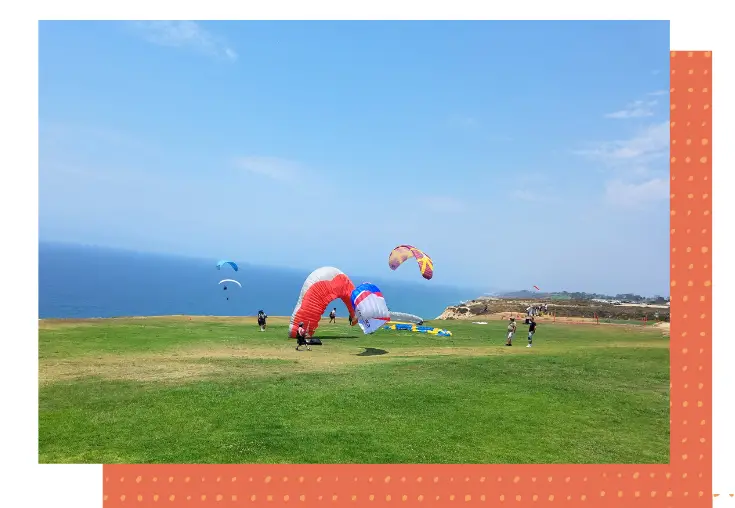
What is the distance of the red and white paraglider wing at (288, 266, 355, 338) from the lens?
23219 mm

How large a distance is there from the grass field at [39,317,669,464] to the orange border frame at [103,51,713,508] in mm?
371

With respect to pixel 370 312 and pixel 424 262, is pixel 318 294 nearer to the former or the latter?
pixel 370 312

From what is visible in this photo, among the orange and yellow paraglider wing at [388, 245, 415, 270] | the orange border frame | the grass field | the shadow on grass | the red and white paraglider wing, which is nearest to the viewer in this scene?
the orange border frame

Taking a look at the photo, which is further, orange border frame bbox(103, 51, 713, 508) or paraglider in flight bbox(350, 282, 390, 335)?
paraglider in flight bbox(350, 282, 390, 335)

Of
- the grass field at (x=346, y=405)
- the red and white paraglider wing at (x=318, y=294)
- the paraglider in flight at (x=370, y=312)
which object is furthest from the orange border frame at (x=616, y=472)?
→ the red and white paraglider wing at (x=318, y=294)

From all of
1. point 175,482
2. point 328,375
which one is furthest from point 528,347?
point 175,482

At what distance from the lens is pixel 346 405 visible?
12.9 m

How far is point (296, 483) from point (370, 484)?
141cm

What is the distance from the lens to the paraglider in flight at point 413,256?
2828 centimetres

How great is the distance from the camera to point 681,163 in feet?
37.2

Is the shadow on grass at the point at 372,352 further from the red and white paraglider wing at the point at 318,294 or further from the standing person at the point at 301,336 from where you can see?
the red and white paraglider wing at the point at 318,294

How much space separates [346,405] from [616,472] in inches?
246

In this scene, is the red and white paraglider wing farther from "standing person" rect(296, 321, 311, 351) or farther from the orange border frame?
the orange border frame

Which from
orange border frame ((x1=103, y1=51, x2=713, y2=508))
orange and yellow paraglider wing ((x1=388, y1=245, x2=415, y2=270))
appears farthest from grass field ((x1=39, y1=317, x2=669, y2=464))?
orange and yellow paraglider wing ((x1=388, y1=245, x2=415, y2=270))
